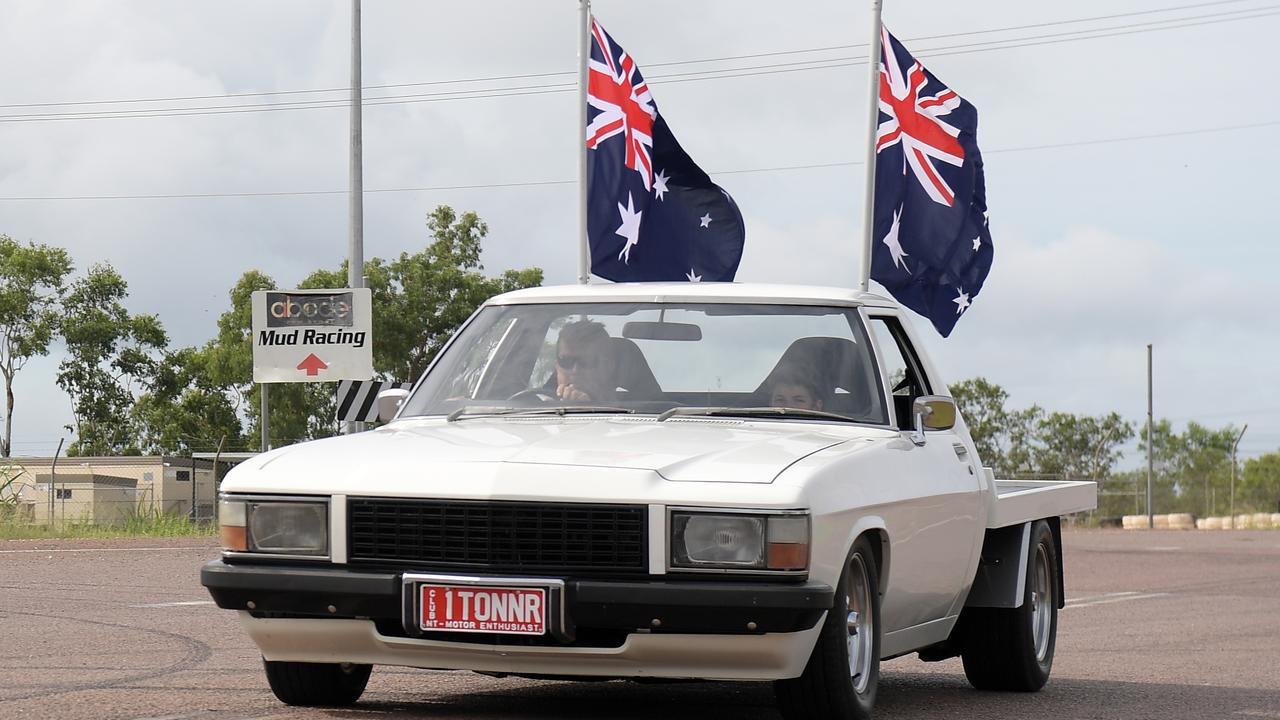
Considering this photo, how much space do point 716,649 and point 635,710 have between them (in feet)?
4.13

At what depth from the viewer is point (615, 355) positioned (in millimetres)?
7652

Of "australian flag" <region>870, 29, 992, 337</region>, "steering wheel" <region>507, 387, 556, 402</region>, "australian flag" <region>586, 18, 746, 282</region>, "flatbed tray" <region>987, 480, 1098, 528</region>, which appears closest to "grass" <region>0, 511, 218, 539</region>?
"australian flag" <region>586, 18, 746, 282</region>

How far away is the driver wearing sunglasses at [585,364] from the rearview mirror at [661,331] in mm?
118

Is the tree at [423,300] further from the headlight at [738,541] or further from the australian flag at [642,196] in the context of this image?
the headlight at [738,541]

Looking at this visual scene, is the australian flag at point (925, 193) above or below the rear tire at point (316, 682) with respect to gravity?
above

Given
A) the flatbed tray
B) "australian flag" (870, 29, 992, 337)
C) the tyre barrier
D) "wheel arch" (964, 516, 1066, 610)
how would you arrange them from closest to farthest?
the flatbed tray, "wheel arch" (964, 516, 1066, 610), "australian flag" (870, 29, 992, 337), the tyre barrier

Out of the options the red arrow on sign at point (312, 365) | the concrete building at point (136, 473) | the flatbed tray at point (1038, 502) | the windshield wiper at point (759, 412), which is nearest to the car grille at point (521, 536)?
the windshield wiper at point (759, 412)

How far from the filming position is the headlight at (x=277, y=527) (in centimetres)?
626

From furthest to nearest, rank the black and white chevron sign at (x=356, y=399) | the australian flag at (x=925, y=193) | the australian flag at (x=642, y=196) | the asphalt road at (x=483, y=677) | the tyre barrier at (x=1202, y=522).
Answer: the tyre barrier at (x=1202, y=522) → the australian flag at (x=925, y=193) → the australian flag at (x=642, y=196) → the black and white chevron sign at (x=356, y=399) → the asphalt road at (x=483, y=677)

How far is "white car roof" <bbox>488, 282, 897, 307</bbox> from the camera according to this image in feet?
26.1

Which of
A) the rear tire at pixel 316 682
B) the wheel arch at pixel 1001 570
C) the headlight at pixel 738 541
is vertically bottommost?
the rear tire at pixel 316 682

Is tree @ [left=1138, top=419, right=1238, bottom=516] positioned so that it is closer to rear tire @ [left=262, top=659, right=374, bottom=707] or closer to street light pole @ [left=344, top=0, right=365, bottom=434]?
street light pole @ [left=344, top=0, right=365, bottom=434]

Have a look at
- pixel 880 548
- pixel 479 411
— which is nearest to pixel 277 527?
pixel 479 411

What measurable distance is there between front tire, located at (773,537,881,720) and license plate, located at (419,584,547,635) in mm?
974
